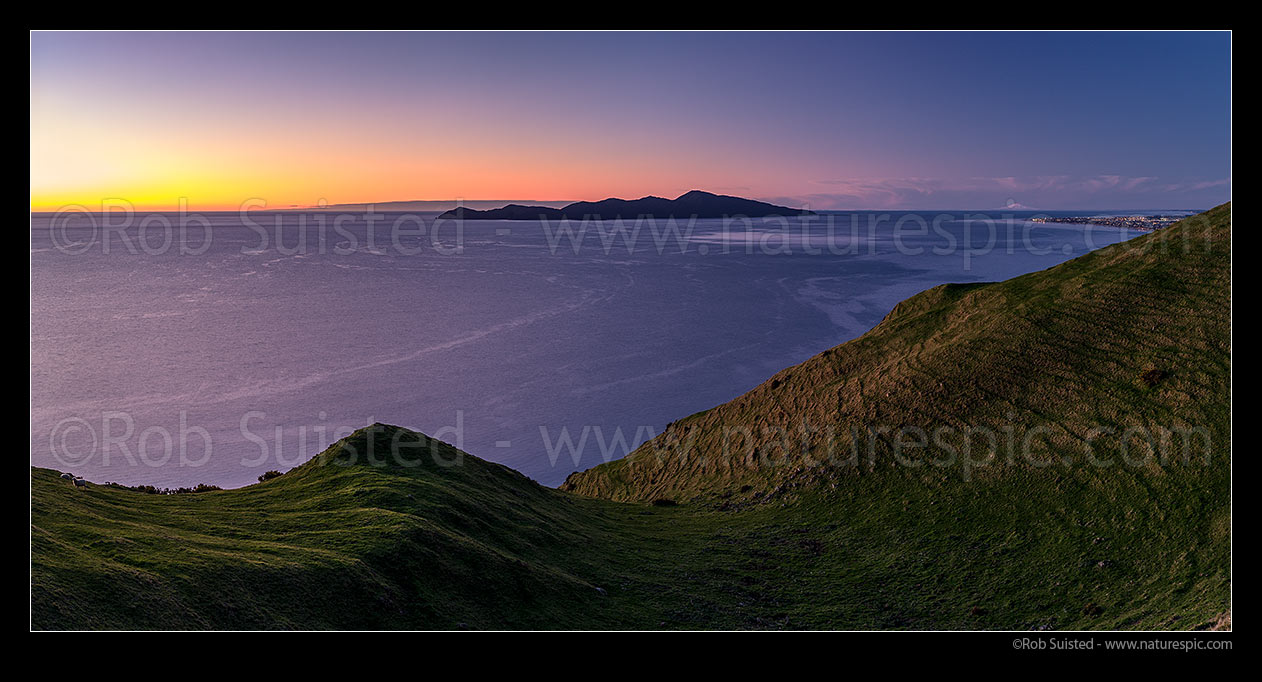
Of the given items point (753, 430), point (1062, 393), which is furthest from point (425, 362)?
point (1062, 393)

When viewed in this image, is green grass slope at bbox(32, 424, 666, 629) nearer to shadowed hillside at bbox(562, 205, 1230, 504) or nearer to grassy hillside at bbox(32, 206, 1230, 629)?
grassy hillside at bbox(32, 206, 1230, 629)

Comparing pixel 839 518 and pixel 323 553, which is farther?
pixel 839 518

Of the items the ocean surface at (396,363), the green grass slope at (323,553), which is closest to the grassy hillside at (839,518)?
the green grass slope at (323,553)

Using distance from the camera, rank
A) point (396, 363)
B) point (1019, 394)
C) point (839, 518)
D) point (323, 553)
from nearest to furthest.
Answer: point (323, 553), point (839, 518), point (1019, 394), point (396, 363)

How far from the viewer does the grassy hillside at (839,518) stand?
22203 mm

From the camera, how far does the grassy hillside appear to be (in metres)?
22.2

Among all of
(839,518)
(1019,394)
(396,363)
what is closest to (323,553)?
(839,518)

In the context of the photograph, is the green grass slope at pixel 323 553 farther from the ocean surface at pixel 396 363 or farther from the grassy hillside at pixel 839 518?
the ocean surface at pixel 396 363

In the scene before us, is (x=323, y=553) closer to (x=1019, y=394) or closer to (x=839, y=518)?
(x=839, y=518)

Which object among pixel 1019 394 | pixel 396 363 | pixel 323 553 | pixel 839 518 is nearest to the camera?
pixel 323 553

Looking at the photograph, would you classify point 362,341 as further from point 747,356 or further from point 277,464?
point 747,356

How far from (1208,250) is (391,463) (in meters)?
58.0

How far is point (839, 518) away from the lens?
41906 mm

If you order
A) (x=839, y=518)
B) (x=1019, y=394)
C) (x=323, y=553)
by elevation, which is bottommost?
(x=839, y=518)
